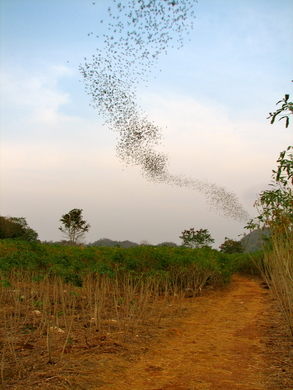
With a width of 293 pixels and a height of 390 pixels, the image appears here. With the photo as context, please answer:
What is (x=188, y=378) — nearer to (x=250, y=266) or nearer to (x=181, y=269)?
(x=181, y=269)

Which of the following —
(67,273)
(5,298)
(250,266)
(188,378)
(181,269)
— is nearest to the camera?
(188,378)

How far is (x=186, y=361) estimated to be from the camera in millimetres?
4688

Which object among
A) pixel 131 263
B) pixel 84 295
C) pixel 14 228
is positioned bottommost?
pixel 84 295

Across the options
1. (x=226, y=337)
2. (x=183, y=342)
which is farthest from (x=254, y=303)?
(x=183, y=342)

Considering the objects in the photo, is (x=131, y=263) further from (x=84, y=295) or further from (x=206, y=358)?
(x=206, y=358)

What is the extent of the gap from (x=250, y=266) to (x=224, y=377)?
43.6 feet

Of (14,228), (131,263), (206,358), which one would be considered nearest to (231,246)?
(14,228)

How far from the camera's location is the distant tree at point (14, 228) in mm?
34100

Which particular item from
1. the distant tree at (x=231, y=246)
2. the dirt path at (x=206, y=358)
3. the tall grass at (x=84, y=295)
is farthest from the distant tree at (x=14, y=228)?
the dirt path at (x=206, y=358)

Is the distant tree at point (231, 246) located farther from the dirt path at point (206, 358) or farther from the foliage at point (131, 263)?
the dirt path at point (206, 358)

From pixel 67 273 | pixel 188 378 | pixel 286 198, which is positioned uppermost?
pixel 286 198

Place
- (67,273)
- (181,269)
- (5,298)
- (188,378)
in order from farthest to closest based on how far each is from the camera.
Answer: (181,269), (67,273), (5,298), (188,378)

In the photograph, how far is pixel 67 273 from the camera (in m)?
9.67

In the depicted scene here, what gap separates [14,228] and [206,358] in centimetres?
→ 3296
